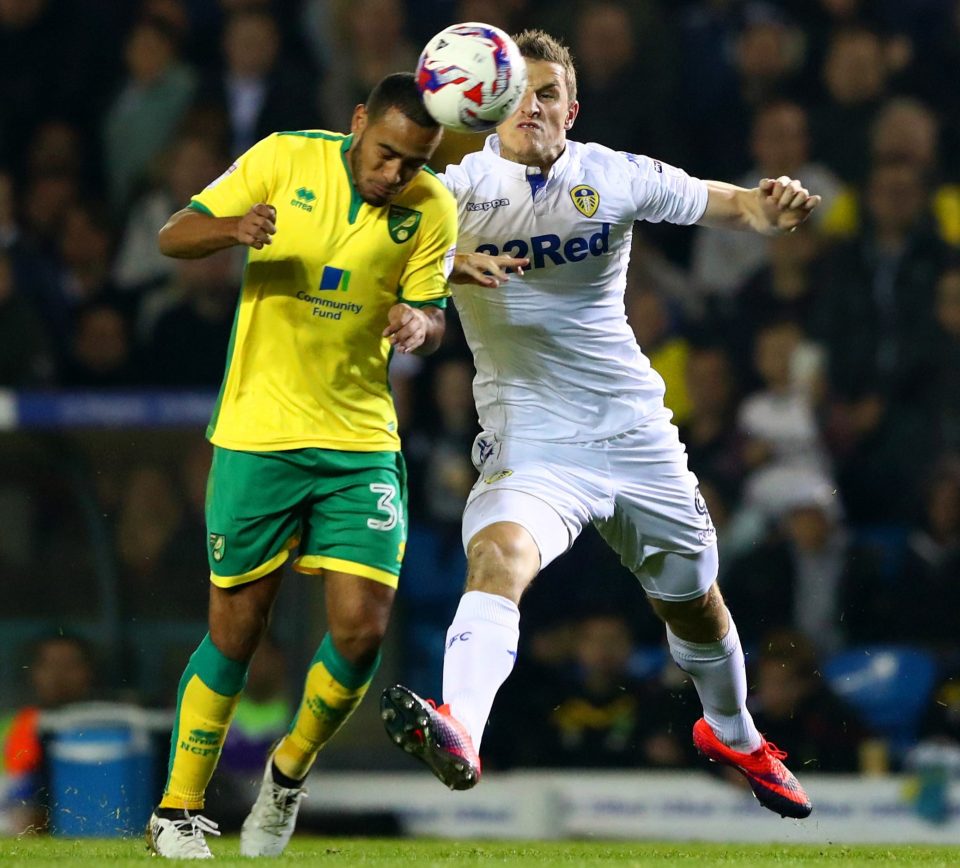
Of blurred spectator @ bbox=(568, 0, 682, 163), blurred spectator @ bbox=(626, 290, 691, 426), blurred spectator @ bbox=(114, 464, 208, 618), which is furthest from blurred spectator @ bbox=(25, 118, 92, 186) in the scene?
blurred spectator @ bbox=(626, 290, 691, 426)

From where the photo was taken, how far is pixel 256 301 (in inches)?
233

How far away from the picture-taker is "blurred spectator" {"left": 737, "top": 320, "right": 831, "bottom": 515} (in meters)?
10.3

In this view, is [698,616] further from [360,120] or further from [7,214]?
[7,214]

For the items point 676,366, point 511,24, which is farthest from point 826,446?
point 511,24

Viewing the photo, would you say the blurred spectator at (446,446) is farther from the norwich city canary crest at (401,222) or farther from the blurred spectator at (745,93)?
the norwich city canary crest at (401,222)

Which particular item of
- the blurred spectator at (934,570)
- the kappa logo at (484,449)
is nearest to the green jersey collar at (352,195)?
the kappa logo at (484,449)

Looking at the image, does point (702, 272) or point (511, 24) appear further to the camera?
point (511, 24)

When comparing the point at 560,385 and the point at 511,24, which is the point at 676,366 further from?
the point at 560,385

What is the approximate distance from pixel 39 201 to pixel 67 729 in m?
4.73

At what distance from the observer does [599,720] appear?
895cm

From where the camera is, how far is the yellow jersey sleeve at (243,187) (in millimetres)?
Answer: 5695

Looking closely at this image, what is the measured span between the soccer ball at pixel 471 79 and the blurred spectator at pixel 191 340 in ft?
16.0

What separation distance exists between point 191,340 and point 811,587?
3.79 meters

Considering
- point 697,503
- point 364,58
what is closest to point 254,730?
point 697,503
